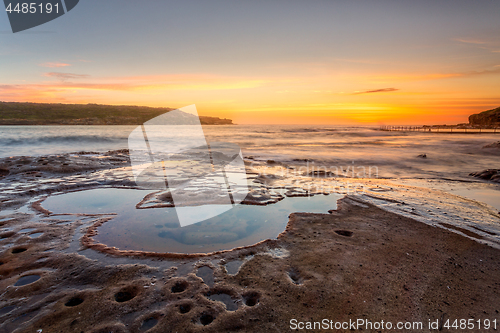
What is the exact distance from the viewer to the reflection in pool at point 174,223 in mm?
4473

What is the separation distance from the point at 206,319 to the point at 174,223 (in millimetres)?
2986

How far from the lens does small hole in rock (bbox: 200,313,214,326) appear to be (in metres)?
A: 2.68

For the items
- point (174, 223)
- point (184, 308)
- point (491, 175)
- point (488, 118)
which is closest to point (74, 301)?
point (184, 308)

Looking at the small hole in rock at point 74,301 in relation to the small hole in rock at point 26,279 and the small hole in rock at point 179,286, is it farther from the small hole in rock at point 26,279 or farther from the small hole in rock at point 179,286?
the small hole in rock at point 179,286

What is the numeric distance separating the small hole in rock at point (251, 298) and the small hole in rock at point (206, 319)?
48 centimetres

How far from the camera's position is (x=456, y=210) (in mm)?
6402

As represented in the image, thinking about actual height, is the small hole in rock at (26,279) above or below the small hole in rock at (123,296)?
above

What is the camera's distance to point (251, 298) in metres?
3.07

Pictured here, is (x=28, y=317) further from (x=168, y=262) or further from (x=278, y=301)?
(x=278, y=301)

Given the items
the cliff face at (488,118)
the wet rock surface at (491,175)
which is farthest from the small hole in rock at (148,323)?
the cliff face at (488,118)

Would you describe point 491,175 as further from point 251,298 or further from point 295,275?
point 251,298

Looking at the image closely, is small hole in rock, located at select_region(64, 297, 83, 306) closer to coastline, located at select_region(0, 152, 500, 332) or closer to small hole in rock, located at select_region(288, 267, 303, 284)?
coastline, located at select_region(0, 152, 500, 332)

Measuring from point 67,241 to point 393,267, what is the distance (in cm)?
587

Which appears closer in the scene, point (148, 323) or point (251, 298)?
point (148, 323)
